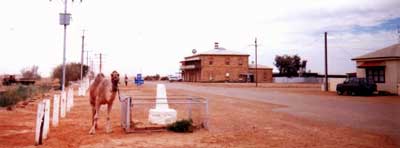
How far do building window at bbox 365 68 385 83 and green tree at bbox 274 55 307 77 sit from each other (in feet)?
255

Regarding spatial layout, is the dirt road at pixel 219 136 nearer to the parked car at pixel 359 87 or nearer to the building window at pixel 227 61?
the parked car at pixel 359 87

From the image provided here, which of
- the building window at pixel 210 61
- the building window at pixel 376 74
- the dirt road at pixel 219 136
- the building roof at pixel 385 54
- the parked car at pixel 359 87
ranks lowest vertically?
the dirt road at pixel 219 136

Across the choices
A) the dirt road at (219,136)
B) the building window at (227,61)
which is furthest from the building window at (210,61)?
the dirt road at (219,136)

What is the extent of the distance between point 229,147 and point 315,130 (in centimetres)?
448

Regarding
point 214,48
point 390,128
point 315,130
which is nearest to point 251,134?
point 315,130

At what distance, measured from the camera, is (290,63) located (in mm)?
119812

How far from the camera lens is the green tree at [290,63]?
120 metres

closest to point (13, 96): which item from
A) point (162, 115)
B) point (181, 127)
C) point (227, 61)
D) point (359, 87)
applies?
point (162, 115)

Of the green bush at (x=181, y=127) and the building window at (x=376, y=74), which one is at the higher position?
the building window at (x=376, y=74)

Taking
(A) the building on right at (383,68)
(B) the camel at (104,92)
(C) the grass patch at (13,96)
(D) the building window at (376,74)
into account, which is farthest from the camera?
Answer: (D) the building window at (376,74)

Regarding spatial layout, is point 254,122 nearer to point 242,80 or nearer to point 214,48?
point 242,80

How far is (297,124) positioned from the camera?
14914mm

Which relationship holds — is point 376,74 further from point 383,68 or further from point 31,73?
point 31,73

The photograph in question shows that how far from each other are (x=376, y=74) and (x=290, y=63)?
7899 centimetres
